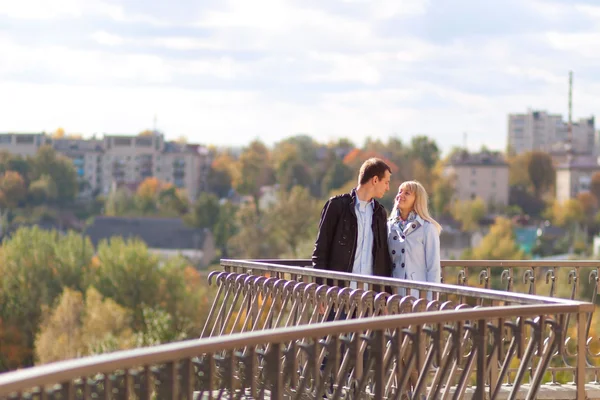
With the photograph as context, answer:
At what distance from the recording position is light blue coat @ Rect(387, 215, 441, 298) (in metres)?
8.38

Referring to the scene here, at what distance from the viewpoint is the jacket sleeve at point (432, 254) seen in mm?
8359

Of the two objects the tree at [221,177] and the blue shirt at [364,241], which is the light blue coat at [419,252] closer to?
the blue shirt at [364,241]

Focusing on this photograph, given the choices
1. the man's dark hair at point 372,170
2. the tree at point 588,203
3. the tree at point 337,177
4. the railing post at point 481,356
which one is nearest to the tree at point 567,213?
the tree at point 588,203

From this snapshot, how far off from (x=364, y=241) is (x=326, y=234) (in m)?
0.26

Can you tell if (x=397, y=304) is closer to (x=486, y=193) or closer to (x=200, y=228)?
(x=200, y=228)

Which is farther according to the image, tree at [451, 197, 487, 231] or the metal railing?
tree at [451, 197, 487, 231]

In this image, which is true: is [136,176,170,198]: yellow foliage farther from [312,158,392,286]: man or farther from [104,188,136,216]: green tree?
[312,158,392,286]: man

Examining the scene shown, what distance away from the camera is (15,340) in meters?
82.1

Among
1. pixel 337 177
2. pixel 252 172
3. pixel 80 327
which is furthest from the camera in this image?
pixel 252 172

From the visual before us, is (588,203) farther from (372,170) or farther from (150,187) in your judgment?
(372,170)

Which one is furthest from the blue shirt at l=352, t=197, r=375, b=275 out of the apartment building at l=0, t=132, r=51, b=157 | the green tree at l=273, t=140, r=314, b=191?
the apartment building at l=0, t=132, r=51, b=157

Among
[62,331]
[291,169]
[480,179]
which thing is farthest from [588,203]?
[62,331]

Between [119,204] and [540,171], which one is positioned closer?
[119,204]

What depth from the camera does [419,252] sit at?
27.7 feet
